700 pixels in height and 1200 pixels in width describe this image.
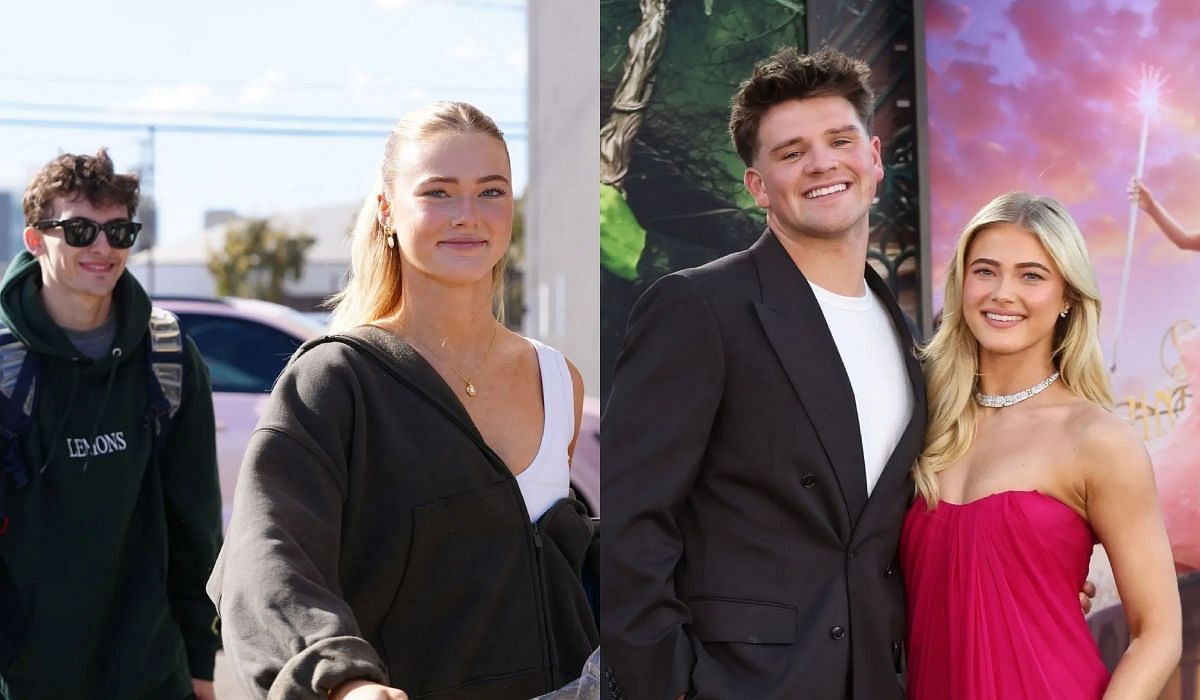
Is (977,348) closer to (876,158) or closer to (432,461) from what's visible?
(876,158)

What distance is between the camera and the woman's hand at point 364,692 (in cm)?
140

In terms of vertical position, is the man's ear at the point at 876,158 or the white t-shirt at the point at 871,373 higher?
the man's ear at the point at 876,158

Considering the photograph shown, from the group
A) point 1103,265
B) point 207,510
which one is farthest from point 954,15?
point 207,510

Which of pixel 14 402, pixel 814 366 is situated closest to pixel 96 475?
pixel 14 402

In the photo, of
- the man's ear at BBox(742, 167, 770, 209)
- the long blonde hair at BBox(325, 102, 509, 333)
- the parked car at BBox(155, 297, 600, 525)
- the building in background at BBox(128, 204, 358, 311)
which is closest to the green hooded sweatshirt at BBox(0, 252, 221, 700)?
the long blonde hair at BBox(325, 102, 509, 333)

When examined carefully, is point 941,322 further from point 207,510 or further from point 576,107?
point 207,510

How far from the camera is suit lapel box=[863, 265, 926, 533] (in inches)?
91.6

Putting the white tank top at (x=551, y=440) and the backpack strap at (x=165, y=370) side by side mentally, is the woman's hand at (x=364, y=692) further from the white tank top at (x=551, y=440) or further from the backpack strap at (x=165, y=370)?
the backpack strap at (x=165, y=370)

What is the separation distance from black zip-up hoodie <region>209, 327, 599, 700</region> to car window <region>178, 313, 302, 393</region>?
484cm

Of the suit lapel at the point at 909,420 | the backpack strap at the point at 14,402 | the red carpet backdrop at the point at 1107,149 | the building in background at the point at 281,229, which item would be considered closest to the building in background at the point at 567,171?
the suit lapel at the point at 909,420

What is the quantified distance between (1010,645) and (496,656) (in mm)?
941

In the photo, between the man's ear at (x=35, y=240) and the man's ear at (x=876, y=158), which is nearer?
the man's ear at (x=876, y=158)

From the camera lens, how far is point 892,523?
7.66ft

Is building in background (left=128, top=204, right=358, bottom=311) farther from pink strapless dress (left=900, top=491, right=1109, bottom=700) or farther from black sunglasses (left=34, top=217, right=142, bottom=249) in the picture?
pink strapless dress (left=900, top=491, right=1109, bottom=700)
